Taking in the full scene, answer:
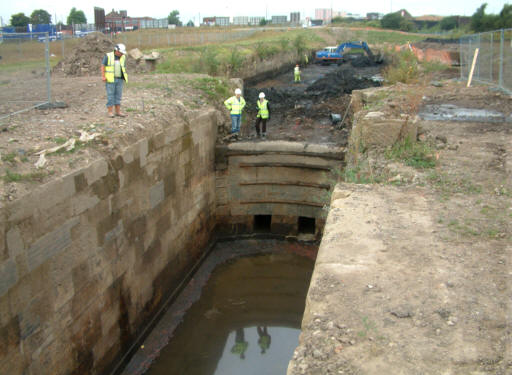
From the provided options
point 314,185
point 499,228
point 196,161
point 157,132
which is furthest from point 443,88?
point 499,228

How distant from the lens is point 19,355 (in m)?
6.46

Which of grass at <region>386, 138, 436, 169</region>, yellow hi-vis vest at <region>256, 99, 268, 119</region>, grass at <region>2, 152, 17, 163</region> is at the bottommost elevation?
grass at <region>386, 138, 436, 169</region>

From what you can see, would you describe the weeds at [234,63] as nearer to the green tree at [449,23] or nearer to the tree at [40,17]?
the tree at [40,17]

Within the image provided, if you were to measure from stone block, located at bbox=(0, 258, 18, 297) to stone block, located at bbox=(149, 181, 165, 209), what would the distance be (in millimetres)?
3967

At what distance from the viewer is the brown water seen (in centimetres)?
941

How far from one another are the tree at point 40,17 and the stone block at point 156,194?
166 ft

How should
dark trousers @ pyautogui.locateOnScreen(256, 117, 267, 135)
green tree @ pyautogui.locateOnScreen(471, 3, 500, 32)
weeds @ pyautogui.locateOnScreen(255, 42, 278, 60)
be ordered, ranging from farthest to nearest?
green tree @ pyautogui.locateOnScreen(471, 3, 500, 32) → weeds @ pyautogui.locateOnScreen(255, 42, 278, 60) → dark trousers @ pyautogui.locateOnScreen(256, 117, 267, 135)

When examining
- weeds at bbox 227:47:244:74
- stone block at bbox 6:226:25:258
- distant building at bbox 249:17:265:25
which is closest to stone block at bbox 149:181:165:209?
stone block at bbox 6:226:25:258

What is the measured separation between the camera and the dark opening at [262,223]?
49.0ft

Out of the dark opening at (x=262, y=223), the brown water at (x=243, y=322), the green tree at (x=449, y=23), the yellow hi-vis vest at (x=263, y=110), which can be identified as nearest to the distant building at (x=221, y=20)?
the green tree at (x=449, y=23)

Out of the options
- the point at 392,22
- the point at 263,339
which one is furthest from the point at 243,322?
the point at 392,22

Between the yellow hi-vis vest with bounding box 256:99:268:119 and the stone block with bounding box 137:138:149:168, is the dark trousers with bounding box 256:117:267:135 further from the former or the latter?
the stone block with bounding box 137:138:149:168

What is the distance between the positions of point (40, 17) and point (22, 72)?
54.1m

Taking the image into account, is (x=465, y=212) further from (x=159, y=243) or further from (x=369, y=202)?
(x=159, y=243)
